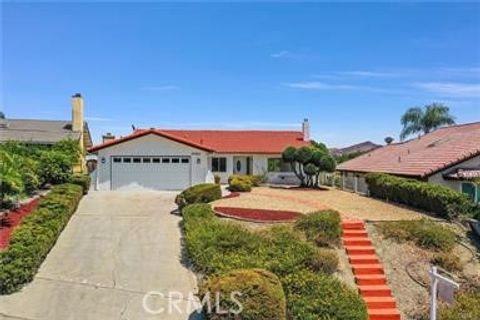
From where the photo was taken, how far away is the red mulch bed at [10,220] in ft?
47.6

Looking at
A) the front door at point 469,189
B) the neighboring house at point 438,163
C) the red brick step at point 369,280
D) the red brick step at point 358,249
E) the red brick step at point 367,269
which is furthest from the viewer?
the neighboring house at point 438,163

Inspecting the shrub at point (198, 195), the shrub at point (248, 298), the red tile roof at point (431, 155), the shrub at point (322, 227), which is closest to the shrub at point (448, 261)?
the shrub at point (322, 227)

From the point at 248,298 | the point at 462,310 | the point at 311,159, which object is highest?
the point at 311,159

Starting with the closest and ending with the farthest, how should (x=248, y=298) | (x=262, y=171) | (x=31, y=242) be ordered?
(x=248, y=298), (x=31, y=242), (x=262, y=171)

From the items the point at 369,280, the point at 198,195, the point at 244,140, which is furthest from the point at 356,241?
the point at 244,140

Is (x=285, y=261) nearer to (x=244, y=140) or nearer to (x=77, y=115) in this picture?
(x=244, y=140)

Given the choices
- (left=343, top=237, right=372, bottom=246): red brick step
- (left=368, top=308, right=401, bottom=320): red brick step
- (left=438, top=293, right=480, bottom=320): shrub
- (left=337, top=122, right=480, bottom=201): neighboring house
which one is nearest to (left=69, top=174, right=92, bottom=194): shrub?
(left=343, top=237, right=372, bottom=246): red brick step

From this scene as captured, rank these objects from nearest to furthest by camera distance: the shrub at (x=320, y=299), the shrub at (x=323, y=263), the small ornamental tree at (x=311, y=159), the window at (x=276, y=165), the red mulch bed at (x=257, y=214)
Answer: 1. the shrub at (x=320, y=299)
2. the shrub at (x=323, y=263)
3. the red mulch bed at (x=257, y=214)
4. the small ornamental tree at (x=311, y=159)
5. the window at (x=276, y=165)

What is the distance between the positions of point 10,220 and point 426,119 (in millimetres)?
48641

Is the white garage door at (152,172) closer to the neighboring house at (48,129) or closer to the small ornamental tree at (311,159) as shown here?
the small ornamental tree at (311,159)

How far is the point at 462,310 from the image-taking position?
428 inches

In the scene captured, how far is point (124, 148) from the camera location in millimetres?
30078

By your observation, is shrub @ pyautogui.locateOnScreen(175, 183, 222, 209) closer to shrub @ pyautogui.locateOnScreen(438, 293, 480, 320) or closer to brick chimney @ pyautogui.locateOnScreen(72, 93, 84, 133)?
shrub @ pyautogui.locateOnScreen(438, 293, 480, 320)

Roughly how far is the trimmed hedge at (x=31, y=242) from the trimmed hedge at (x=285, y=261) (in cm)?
433
